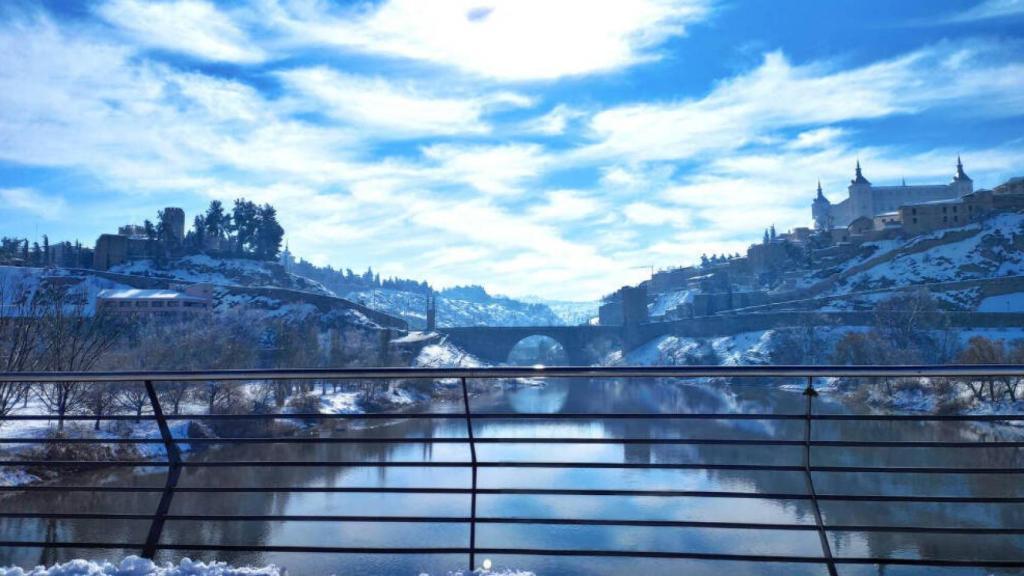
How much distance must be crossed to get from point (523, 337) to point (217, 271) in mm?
33458

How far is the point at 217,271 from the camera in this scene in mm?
76375

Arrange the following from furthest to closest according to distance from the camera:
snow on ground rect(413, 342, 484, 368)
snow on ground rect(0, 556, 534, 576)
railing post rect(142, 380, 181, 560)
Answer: snow on ground rect(413, 342, 484, 368), railing post rect(142, 380, 181, 560), snow on ground rect(0, 556, 534, 576)

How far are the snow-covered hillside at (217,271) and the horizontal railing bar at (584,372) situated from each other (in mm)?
70908

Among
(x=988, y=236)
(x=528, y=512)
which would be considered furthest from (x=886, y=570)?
(x=988, y=236)

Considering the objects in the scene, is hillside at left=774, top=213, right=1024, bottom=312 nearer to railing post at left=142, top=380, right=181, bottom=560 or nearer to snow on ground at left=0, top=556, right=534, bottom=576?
railing post at left=142, top=380, right=181, bottom=560

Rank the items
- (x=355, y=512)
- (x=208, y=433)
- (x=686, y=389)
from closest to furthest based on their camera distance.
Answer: (x=355, y=512) < (x=208, y=433) < (x=686, y=389)

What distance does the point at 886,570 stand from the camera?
38.1 ft

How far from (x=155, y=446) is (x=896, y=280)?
6113 cm

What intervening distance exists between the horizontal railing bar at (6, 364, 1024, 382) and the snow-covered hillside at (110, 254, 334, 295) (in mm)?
70908

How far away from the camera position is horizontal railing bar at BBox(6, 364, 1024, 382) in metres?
2.42

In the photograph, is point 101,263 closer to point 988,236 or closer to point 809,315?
point 809,315

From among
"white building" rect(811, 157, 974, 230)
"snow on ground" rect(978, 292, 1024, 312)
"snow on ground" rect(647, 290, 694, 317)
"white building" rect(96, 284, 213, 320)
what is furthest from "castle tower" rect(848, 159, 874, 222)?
"white building" rect(96, 284, 213, 320)

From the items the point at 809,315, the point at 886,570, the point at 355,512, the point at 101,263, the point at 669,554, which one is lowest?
the point at 886,570

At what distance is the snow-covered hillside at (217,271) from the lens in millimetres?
71562
